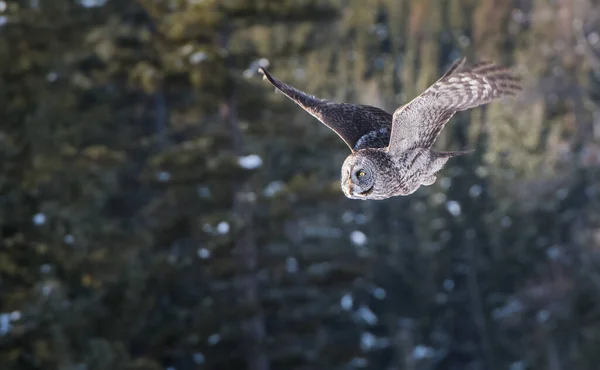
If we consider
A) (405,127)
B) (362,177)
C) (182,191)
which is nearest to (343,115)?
(405,127)

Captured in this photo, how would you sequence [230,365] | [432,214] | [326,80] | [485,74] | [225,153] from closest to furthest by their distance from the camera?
1. [485,74]
2. [225,153]
3. [230,365]
4. [326,80]
5. [432,214]

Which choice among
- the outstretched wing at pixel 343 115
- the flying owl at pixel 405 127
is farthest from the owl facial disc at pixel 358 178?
the outstretched wing at pixel 343 115

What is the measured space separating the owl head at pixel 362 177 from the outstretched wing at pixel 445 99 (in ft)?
0.71

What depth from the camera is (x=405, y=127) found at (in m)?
5.85

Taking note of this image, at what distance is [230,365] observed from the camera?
1750 centimetres

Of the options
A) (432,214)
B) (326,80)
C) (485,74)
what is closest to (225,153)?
Answer: (485,74)

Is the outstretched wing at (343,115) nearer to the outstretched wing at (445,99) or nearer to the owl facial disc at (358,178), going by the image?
the outstretched wing at (445,99)

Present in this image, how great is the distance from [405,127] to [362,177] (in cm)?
44

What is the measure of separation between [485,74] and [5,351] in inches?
451

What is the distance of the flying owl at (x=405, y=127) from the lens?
5.69 m

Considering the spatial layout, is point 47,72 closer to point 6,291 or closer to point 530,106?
point 6,291

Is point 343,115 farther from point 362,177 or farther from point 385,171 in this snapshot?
point 362,177

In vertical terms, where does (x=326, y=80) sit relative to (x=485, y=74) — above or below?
below

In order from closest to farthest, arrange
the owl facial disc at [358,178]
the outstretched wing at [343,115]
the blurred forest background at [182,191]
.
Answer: the owl facial disc at [358,178]
the outstretched wing at [343,115]
the blurred forest background at [182,191]
